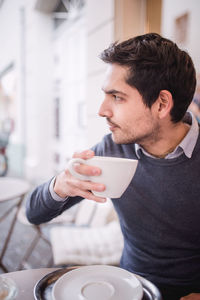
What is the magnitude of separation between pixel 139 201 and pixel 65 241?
34.0 inches

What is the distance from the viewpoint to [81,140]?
15.1ft

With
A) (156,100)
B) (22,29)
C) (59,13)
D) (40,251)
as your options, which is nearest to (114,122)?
(156,100)

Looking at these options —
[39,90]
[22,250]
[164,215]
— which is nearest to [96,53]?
[22,250]

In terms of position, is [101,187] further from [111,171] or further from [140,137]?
[140,137]

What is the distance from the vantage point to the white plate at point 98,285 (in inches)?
25.0

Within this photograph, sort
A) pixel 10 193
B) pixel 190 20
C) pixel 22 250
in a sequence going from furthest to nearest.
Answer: pixel 22 250, pixel 10 193, pixel 190 20

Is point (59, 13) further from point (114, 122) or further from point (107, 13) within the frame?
point (114, 122)

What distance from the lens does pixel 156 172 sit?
1.11 m

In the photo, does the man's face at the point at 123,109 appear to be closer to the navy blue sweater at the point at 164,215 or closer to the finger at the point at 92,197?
the navy blue sweater at the point at 164,215

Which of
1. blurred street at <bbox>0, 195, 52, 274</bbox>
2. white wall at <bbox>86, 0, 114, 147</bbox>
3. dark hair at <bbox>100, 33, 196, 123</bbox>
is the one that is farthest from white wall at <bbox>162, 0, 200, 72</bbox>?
blurred street at <bbox>0, 195, 52, 274</bbox>

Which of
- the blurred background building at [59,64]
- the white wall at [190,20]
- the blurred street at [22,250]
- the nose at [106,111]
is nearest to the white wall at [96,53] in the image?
the blurred background building at [59,64]

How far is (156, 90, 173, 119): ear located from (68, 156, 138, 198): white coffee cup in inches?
18.8

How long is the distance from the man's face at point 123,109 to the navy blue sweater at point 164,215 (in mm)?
144

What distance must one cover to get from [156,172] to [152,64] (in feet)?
1.39
